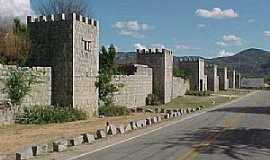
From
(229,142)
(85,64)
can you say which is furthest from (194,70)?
(229,142)

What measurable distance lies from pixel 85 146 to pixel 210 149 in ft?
14.7

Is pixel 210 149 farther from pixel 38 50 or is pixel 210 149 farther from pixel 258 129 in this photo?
pixel 38 50

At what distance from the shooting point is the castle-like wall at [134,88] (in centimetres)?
4281

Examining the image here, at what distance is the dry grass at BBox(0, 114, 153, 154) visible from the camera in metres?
19.7

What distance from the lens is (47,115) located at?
29656mm

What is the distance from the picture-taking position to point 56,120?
30000mm

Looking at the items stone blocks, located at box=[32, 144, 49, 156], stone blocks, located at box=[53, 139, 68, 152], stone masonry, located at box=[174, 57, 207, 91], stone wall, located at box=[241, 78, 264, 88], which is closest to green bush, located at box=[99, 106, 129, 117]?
stone blocks, located at box=[53, 139, 68, 152]

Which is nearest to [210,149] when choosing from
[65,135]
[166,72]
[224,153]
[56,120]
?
[224,153]

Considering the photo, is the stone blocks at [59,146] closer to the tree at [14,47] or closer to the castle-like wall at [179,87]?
the tree at [14,47]

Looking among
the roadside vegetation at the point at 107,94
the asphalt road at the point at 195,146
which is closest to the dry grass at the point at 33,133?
the asphalt road at the point at 195,146

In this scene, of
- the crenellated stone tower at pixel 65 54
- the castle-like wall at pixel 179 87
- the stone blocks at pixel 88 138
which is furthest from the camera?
the castle-like wall at pixel 179 87

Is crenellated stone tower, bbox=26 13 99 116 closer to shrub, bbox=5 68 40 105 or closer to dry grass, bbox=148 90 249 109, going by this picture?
shrub, bbox=5 68 40 105

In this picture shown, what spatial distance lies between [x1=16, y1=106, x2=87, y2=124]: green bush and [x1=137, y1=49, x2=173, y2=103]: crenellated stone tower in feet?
75.2

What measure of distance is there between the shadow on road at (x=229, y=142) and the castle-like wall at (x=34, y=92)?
950cm
